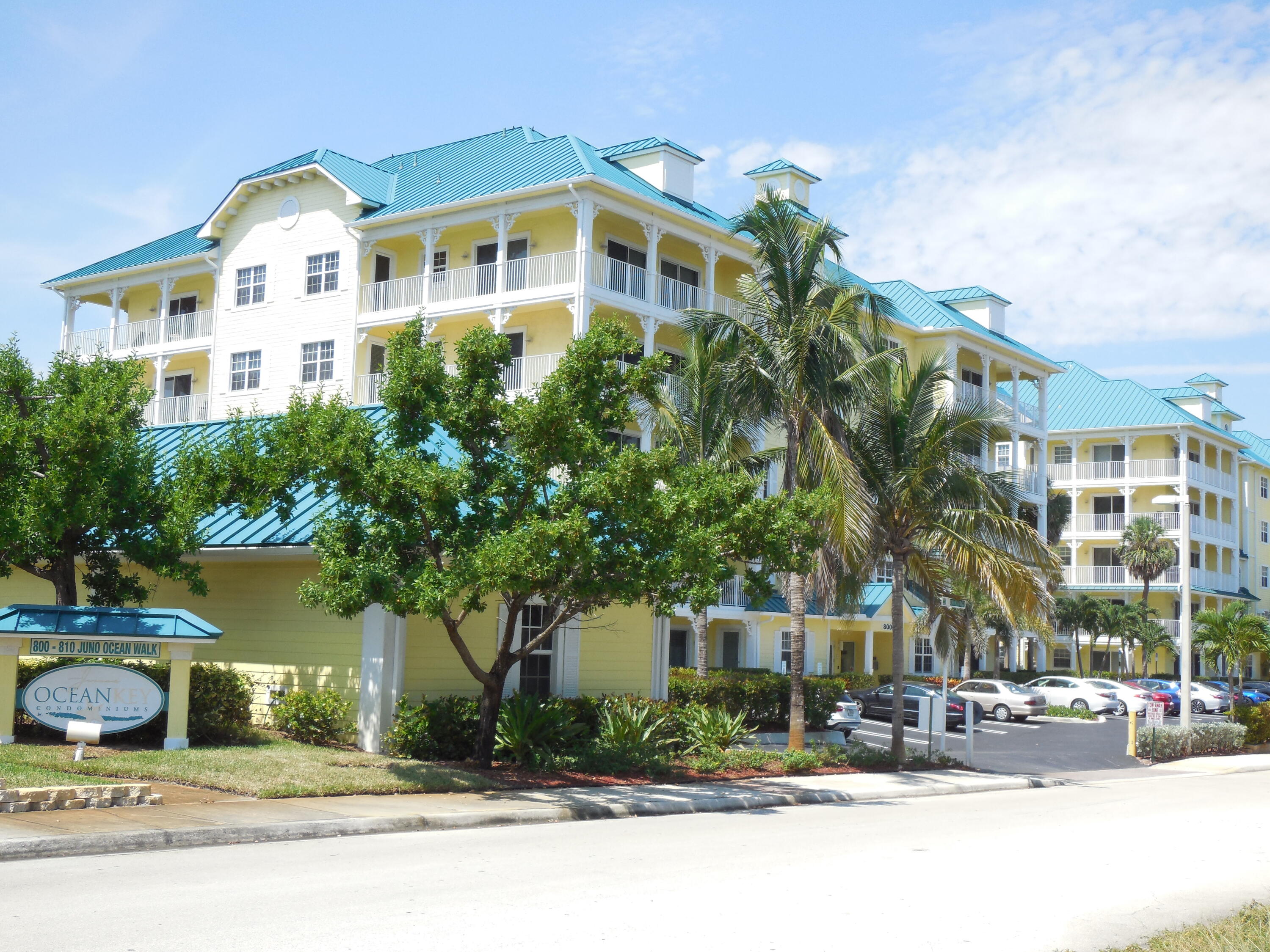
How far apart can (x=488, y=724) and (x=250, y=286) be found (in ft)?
96.7

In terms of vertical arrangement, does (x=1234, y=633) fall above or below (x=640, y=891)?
above

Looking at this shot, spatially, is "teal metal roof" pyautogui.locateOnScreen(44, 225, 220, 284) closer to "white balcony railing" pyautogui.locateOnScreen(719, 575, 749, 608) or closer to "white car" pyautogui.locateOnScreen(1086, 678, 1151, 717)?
"white balcony railing" pyautogui.locateOnScreen(719, 575, 749, 608)

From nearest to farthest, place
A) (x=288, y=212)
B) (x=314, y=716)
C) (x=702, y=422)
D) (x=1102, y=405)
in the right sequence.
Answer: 1. (x=314, y=716)
2. (x=702, y=422)
3. (x=288, y=212)
4. (x=1102, y=405)

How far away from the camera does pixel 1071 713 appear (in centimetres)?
4219

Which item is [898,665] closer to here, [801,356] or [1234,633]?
[801,356]

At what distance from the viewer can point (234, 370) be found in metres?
42.8

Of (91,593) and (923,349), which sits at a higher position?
(923,349)

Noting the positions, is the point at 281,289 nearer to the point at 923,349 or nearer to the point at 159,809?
the point at 923,349

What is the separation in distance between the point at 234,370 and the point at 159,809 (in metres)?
31.9

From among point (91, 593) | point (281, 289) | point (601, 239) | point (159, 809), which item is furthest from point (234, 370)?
point (159, 809)

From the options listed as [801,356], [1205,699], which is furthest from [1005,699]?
[801,356]

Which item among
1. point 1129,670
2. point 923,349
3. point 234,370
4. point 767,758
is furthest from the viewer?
point 1129,670

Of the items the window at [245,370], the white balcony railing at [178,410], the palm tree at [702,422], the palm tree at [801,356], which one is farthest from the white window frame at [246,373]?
the palm tree at [801,356]

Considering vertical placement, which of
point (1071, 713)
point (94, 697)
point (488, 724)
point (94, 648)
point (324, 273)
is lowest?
point (1071, 713)
